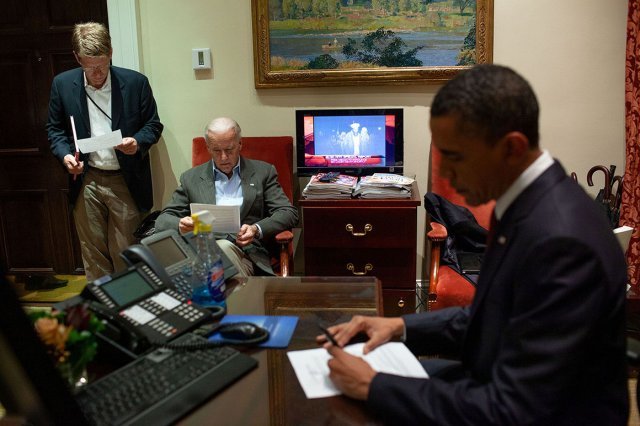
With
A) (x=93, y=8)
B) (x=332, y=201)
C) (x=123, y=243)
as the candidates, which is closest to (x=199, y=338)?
(x=332, y=201)

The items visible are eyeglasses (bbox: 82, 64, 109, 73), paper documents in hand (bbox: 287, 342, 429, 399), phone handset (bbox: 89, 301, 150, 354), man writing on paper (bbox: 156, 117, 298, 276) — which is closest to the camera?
paper documents in hand (bbox: 287, 342, 429, 399)

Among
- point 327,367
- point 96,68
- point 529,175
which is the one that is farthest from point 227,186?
point 529,175

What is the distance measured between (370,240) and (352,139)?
2.17 ft

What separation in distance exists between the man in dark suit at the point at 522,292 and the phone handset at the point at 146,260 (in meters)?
0.62

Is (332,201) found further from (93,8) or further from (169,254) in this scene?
(93,8)

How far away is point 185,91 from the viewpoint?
3.66 metres

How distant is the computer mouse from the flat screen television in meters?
2.03

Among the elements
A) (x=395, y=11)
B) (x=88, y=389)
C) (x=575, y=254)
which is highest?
(x=395, y=11)

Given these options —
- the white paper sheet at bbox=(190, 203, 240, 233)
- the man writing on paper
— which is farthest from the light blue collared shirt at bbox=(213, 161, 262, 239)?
the white paper sheet at bbox=(190, 203, 240, 233)

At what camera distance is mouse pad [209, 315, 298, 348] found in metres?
1.45

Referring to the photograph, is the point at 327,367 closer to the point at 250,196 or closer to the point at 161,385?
the point at 161,385

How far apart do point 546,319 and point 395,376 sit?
30cm

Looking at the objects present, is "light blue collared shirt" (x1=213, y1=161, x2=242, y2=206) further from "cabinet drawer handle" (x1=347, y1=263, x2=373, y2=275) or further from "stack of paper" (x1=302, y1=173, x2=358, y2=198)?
"cabinet drawer handle" (x1=347, y1=263, x2=373, y2=275)

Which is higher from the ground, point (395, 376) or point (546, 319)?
point (546, 319)
